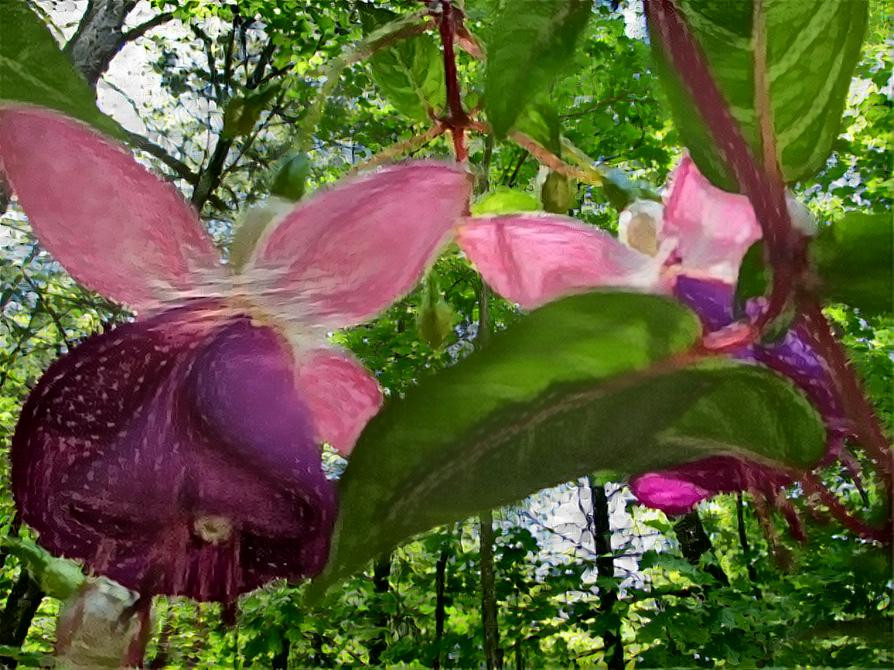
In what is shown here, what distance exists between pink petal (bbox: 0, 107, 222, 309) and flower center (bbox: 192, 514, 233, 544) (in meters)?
0.03

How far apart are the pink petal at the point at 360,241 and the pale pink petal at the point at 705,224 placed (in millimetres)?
38

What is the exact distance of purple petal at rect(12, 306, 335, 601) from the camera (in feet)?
0.35

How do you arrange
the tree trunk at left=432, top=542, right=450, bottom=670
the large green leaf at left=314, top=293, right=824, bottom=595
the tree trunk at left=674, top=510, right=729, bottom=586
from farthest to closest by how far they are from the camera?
1. the tree trunk at left=432, top=542, right=450, bottom=670
2. the tree trunk at left=674, top=510, right=729, bottom=586
3. the large green leaf at left=314, top=293, right=824, bottom=595

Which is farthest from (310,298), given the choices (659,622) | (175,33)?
(659,622)

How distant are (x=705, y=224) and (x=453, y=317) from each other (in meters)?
0.10

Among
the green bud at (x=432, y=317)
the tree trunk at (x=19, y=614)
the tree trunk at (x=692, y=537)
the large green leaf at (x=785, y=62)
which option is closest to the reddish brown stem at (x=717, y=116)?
the large green leaf at (x=785, y=62)

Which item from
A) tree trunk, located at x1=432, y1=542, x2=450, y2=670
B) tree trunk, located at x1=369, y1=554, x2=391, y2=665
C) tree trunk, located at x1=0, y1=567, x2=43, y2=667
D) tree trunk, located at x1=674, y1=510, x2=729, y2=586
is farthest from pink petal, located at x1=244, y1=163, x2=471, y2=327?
tree trunk, located at x1=369, y1=554, x2=391, y2=665

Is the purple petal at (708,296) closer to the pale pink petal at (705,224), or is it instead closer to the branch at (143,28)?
the pale pink petal at (705,224)

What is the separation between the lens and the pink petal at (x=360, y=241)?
0.11 metres

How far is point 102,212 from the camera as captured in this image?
0.38 ft

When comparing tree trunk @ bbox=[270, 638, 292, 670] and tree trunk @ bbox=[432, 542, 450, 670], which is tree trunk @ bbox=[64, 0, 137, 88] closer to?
tree trunk @ bbox=[432, 542, 450, 670]

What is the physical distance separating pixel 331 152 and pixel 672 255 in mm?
318

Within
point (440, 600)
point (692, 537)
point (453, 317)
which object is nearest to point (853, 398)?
point (453, 317)

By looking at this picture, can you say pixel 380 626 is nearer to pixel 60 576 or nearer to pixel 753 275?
pixel 60 576
